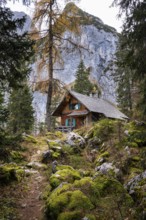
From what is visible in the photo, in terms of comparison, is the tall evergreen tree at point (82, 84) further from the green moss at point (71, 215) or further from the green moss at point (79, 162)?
the green moss at point (71, 215)

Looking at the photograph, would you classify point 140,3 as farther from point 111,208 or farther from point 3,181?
Result: point 3,181

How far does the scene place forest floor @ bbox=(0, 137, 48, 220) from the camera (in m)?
6.36

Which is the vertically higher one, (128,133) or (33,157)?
(128,133)

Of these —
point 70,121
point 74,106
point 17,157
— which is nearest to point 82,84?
point 74,106

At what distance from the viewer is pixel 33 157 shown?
1188 centimetres

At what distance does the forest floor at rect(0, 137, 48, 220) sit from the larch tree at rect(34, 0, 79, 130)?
8.52 m

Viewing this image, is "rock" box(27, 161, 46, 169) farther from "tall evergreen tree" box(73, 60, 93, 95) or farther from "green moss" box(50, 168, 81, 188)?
"tall evergreen tree" box(73, 60, 93, 95)

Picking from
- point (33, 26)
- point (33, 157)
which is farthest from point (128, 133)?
point (33, 26)

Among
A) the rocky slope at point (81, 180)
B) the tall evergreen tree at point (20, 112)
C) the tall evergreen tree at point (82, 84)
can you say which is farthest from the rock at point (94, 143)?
the tall evergreen tree at point (82, 84)

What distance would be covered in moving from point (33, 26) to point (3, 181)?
13.5m

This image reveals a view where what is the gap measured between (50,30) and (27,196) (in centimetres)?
1425

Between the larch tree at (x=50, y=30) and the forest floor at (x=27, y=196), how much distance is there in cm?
852

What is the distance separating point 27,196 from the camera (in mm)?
7832

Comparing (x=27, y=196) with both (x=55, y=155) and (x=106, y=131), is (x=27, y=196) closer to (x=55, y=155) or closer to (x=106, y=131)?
(x=55, y=155)
